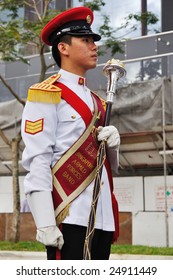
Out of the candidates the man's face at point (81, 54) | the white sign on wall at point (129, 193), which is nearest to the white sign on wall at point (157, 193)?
the white sign on wall at point (129, 193)

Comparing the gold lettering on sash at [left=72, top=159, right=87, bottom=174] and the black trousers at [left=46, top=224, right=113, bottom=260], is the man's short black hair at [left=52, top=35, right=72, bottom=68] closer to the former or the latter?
the gold lettering on sash at [left=72, top=159, right=87, bottom=174]

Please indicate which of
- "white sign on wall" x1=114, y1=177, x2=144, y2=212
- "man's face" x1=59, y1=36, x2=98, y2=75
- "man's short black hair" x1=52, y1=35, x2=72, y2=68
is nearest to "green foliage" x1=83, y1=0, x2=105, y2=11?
"white sign on wall" x1=114, y1=177, x2=144, y2=212

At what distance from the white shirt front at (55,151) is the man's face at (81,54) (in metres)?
0.22

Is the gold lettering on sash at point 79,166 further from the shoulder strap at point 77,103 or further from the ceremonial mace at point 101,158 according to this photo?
the shoulder strap at point 77,103

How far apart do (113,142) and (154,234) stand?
1019 cm

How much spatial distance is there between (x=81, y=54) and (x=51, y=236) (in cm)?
93

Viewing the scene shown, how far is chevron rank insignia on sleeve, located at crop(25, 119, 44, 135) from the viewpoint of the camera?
2.79 m

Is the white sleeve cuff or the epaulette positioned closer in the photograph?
the white sleeve cuff

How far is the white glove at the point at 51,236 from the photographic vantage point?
263 centimetres

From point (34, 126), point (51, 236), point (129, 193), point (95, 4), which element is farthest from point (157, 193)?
point (51, 236)

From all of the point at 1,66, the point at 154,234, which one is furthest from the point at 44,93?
the point at 1,66

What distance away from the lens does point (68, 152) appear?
9.30 ft

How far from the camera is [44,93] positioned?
286cm

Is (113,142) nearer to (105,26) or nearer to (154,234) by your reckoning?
(154,234)
